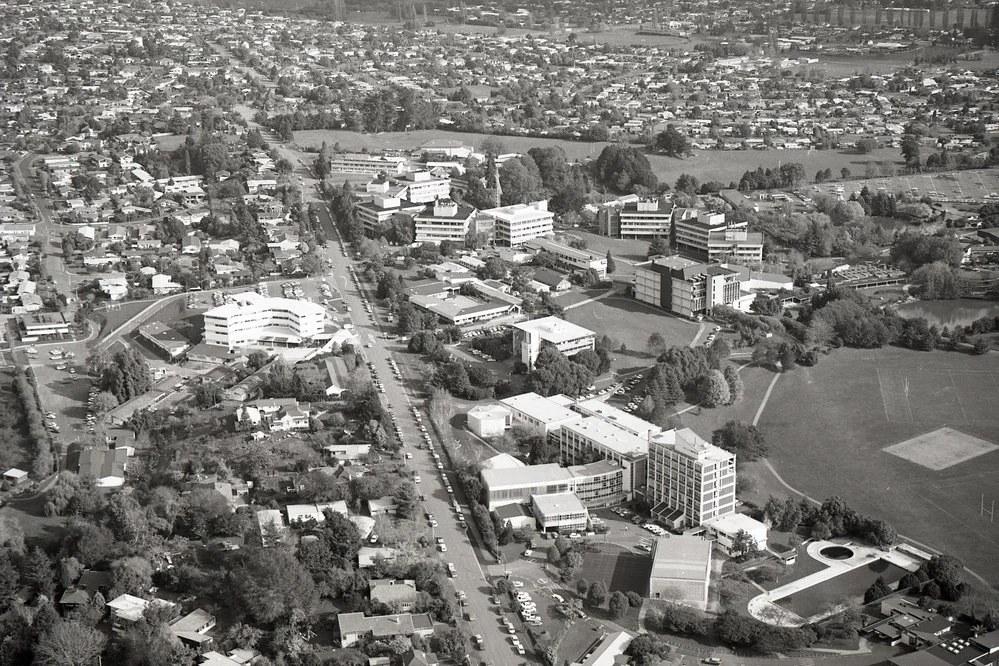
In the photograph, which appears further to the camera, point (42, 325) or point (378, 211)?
point (378, 211)

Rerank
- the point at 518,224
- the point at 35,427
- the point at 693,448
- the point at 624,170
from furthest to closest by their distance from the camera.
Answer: the point at 624,170 → the point at 518,224 → the point at 35,427 → the point at 693,448

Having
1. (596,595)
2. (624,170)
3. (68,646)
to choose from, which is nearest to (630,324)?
(596,595)

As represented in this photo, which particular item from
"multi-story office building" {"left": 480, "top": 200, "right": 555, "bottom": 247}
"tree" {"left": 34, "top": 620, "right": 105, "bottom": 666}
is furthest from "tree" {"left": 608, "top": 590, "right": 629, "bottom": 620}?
"multi-story office building" {"left": 480, "top": 200, "right": 555, "bottom": 247}

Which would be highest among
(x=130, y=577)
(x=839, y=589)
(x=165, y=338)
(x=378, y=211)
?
(x=378, y=211)

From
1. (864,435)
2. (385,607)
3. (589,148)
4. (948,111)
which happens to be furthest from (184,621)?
(948,111)

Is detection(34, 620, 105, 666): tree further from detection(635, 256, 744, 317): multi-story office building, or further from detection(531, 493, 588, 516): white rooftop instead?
detection(635, 256, 744, 317): multi-story office building

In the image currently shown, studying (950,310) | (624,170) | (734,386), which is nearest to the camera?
(734,386)

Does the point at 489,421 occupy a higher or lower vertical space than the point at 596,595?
higher

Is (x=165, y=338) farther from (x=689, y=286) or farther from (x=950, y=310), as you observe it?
(x=950, y=310)
